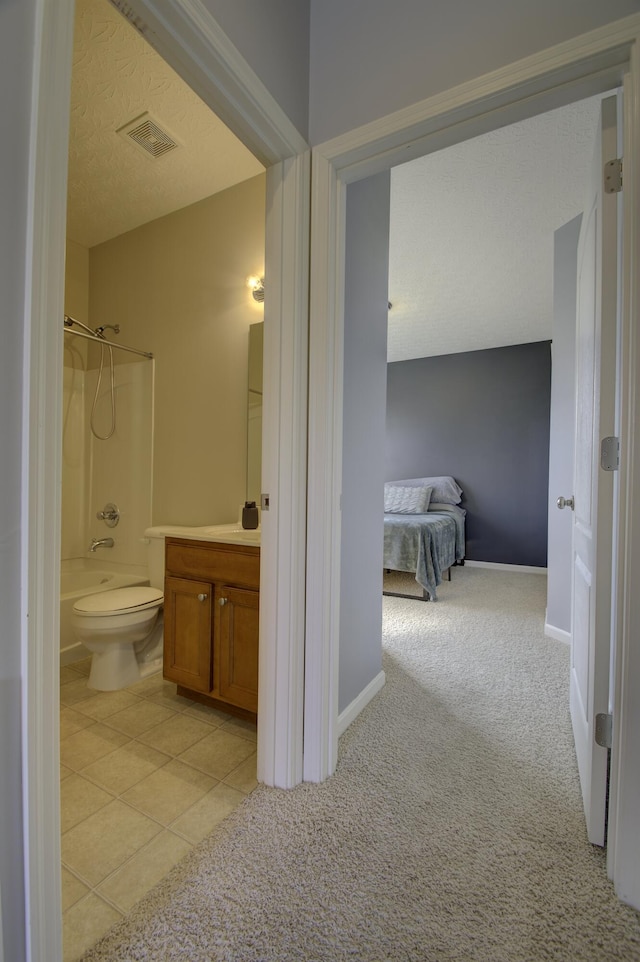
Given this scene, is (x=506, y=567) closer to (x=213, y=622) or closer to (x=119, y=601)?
(x=213, y=622)

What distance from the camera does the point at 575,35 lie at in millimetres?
994

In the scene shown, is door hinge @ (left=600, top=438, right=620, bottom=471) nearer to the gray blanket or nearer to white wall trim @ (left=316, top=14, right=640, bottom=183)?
white wall trim @ (left=316, top=14, right=640, bottom=183)

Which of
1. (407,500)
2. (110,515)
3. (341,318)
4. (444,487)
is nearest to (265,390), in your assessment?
(341,318)

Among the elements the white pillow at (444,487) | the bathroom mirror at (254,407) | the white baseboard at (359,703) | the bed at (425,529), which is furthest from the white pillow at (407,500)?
the white baseboard at (359,703)

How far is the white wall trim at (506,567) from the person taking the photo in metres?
4.75

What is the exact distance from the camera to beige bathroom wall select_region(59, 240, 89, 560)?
290 cm

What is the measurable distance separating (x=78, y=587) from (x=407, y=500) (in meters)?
3.53

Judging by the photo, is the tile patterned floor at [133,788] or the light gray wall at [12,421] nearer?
the light gray wall at [12,421]

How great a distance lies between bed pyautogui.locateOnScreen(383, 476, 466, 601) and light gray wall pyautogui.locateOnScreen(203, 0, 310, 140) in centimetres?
299

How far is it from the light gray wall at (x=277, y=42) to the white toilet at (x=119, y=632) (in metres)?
2.15

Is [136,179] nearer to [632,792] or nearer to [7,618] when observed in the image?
[7,618]

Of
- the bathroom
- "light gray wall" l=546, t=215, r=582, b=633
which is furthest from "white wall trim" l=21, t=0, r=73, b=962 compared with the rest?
"light gray wall" l=546, t=215, r=582, b=633

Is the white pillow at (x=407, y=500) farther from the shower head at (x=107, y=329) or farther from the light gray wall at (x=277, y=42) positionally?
A: the light gray wall at (x=277, y=42)

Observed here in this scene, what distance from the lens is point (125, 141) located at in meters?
2.07
